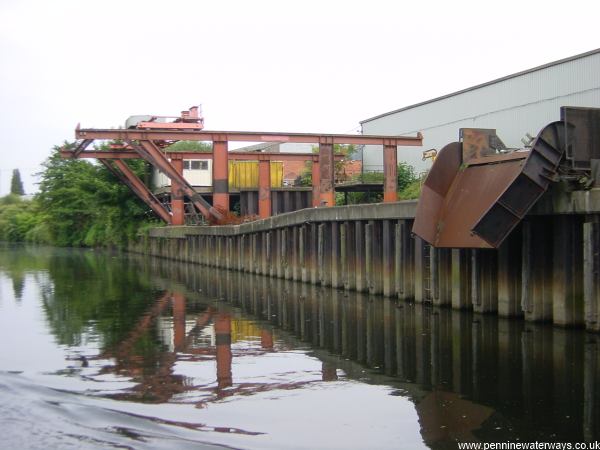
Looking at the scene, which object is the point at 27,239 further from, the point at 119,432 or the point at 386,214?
the point at 119,432

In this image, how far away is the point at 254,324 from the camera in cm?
1862

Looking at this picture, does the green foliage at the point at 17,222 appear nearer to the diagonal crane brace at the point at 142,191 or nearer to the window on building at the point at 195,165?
the window on building at the point at 195,165

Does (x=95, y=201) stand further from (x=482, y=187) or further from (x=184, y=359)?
(x=184, y=359)

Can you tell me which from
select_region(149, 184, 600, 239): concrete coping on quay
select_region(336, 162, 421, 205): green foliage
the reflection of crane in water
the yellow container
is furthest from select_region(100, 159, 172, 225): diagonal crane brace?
the reflection of crane in water

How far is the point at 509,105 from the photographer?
4256 centimetres

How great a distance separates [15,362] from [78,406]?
13.8 ft

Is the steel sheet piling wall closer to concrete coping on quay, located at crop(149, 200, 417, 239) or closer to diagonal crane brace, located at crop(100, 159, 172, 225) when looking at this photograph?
concrete coping on quay, located at crop(149, 200, 417, 239)

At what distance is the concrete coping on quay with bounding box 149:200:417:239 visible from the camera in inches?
829

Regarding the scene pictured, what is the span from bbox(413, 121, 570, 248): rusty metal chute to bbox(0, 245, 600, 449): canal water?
1993 millimetres

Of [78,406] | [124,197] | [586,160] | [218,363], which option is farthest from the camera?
[124,197]

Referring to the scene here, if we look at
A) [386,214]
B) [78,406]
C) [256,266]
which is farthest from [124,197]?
[78,406]

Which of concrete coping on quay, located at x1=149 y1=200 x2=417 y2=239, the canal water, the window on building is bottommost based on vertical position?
the canal water

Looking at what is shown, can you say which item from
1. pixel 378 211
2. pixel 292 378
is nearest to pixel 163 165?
pixel 378 211

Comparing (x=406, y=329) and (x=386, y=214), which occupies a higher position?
(x=386, y=214)
